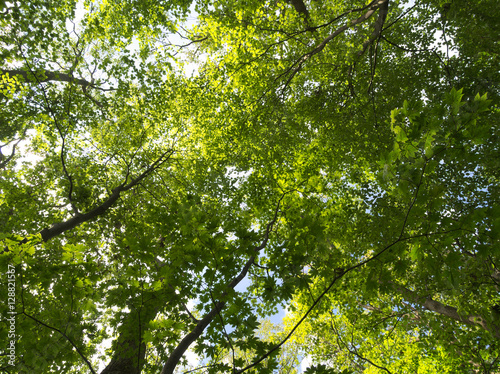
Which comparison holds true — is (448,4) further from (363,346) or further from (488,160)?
(363,346)

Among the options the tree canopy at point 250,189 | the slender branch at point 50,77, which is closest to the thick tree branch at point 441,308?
the tree canopy at point 250,189

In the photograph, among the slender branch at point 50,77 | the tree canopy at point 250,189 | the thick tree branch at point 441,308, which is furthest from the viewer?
the slender branch at point 50,77

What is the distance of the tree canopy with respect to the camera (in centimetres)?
277

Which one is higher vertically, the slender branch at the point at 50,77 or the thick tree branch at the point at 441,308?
the slender branch at the point at 50,77

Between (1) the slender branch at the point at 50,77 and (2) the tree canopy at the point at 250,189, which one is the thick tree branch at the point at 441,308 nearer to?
(2) the tree canopy at the point at 250,189

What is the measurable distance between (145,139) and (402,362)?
15092mm

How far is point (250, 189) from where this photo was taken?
8.14m

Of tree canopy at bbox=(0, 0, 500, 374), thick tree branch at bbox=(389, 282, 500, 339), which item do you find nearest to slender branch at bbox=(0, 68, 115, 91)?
tree canopy at bbox=(0, 0, 500, 374)

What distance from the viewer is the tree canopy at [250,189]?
109 inches

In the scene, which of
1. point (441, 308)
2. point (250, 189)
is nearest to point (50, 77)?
point (250, 189)

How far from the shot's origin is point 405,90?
7.24 meters

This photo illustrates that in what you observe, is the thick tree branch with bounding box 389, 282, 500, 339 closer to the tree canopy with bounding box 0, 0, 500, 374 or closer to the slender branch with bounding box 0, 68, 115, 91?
the tree canopy with bounding box 0, 0, 500, 374

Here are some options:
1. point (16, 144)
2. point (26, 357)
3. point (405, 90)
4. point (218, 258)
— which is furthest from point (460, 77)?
point (16, 144)

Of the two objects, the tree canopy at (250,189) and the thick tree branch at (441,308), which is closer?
the tree canopy at (250,189)
